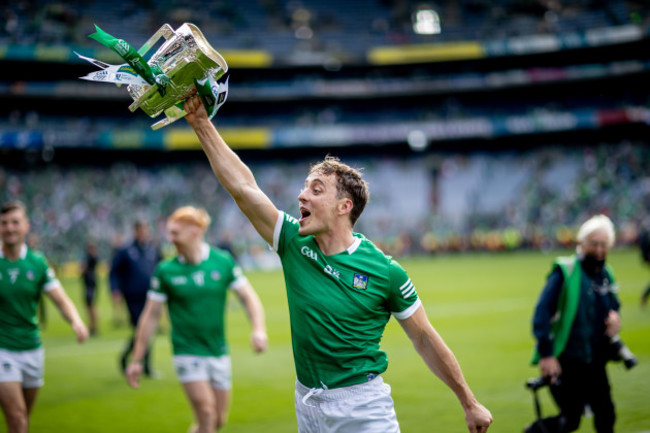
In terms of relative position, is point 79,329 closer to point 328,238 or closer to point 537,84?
point 328,238

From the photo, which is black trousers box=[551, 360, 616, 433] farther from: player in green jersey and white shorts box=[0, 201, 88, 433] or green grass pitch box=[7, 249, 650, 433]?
player in green jersey and white shorts box=[0, 201, 88, 433]

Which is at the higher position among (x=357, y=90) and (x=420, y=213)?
(x=357, y=90)

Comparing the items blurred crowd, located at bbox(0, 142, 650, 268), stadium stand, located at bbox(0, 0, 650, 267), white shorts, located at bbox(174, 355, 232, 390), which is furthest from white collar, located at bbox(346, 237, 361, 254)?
stadium stand, located at bbox(0, 0, 650, 267)

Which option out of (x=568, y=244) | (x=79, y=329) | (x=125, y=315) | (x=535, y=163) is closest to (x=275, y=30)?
(x=535, y=163)

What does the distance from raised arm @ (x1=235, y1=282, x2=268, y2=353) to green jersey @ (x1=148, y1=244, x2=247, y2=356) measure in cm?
12

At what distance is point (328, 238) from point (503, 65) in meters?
49.5

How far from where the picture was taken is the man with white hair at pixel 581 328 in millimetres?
5852

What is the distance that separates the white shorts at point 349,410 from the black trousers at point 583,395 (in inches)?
112

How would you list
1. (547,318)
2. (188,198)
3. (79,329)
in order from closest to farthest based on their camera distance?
(547,318) < (79,329) < (188,198)

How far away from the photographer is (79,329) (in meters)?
6.47

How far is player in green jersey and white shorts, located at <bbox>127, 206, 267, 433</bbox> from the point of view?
618 cm

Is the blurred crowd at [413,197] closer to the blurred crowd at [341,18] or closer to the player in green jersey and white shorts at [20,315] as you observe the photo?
the blurred crowd at [341,18]

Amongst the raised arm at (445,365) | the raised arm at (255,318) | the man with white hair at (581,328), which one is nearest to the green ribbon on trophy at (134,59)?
the raised arm at (445,365)

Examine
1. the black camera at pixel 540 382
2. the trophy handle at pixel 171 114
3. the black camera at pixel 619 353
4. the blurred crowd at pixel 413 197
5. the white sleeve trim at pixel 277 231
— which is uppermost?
the blurred crowd at pixel 413 197
